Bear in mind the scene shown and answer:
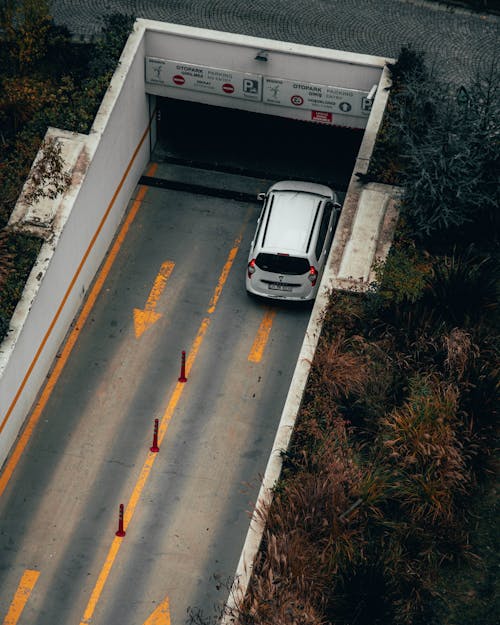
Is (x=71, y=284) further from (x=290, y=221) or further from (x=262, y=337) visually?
(x=290, y=221)

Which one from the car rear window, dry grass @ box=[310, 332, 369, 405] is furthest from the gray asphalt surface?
dry grass @ box=[310, 332, 369, 405]

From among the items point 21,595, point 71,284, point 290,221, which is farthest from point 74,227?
point 21,595

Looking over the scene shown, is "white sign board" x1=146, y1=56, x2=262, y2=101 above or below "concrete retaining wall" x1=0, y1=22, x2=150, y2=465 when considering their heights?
above

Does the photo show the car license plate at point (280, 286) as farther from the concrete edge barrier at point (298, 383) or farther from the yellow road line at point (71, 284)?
the yellow road line at point (71, 284)

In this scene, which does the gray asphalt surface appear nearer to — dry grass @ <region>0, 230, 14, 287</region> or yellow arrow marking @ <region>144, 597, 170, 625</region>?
yellow arrow marking @ <region>144, 597, 170, 625</region>

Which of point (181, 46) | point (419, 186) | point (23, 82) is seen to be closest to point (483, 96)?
point (419, 186)

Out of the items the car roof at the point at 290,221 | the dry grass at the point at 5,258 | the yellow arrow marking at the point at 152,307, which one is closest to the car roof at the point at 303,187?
the car roof at the point at 290,221
